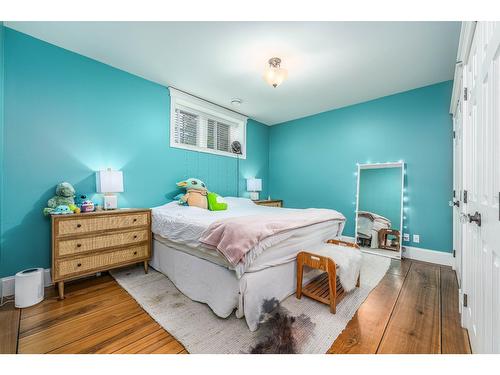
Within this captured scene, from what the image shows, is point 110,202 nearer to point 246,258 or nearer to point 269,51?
point 246,258

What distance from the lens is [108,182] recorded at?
7.75 ft

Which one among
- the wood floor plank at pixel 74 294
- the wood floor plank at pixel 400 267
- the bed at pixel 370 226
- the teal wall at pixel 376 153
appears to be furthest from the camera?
the bed at pixel 370 226

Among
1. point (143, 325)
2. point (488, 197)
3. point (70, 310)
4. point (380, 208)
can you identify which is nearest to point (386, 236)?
point (380, 208)

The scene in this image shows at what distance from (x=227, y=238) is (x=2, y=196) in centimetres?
223

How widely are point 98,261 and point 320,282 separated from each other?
2304 mm

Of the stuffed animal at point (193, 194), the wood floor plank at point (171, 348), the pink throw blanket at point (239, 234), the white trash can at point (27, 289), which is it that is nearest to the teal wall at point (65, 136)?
the stuffed animal at point (193, 194)

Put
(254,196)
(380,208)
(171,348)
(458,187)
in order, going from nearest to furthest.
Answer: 1. (171,348)
2. (458,187)
3. (380,208)
4. (254,196)

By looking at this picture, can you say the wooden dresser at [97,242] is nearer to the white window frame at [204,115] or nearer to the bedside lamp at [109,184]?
the bedside lamp at [109,184]

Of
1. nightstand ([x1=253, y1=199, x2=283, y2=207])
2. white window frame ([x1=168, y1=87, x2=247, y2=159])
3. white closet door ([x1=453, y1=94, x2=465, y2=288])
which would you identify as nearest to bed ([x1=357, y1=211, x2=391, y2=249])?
white closet door ([x1=453, y1=94, x2=465, y2=288])

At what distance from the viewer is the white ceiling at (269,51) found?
6.50 ft

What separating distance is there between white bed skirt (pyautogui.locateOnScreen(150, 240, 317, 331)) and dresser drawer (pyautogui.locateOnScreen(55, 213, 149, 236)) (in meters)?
0.57

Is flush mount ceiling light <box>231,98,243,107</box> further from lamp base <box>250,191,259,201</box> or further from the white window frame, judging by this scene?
lamp base <box>250,191,259,201</box>

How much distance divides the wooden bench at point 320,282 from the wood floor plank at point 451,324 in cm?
69

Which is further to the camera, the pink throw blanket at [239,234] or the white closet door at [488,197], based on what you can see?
the pink throw blanket at [239,234]
